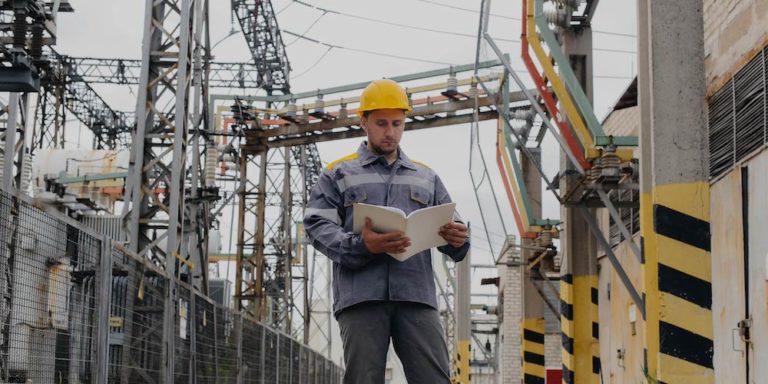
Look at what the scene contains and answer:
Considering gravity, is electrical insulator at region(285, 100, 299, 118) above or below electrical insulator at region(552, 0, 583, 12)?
above

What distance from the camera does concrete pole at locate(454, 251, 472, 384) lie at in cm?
2659

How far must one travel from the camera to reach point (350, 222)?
6164 millimetres

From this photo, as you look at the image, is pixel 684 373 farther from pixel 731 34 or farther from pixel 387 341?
pixel 731 34

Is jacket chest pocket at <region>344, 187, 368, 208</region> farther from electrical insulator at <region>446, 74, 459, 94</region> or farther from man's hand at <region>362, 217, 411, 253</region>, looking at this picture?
electrical insulator at <region>446, 74, 459, 94</region>

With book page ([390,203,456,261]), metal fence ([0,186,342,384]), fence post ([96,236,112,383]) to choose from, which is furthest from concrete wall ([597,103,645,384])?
book page ([390,203,456,261])

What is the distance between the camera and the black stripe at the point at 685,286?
22.7 feet

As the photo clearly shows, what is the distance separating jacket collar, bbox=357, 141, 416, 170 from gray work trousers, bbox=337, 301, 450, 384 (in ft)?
2.32

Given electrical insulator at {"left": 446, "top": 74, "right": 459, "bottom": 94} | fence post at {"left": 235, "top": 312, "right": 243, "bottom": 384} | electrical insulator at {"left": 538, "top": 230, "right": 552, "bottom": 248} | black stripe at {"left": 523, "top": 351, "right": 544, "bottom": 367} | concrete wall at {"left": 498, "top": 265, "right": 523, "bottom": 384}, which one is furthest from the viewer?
concrete wall at {"left": 498, "top": 265, "right": 523, "bottom": 384}

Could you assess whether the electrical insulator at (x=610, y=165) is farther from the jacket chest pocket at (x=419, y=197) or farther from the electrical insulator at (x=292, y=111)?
the electrical insulator at (x=292, y=111)

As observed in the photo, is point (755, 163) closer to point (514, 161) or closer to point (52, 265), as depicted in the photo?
point (52, 265)

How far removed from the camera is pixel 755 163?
36.4 ft

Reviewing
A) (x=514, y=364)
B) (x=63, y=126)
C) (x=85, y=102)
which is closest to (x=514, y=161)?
(x=514, y=364)

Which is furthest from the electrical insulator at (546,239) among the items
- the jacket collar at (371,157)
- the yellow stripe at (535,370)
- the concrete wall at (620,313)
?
the jacket collar at (371,157)

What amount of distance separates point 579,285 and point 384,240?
36.4 ft
